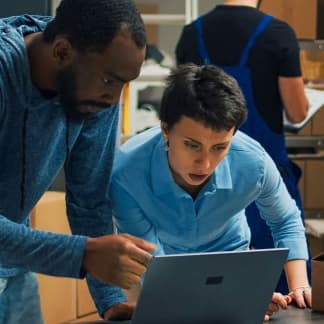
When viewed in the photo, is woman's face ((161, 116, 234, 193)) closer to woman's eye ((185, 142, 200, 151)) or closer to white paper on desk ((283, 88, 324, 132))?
woman's eye ((185, 142, 200, 151))

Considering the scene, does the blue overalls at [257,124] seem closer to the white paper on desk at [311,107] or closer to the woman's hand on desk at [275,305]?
the white paper on desk at [311,107]

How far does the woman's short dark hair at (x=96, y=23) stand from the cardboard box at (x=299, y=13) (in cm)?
272

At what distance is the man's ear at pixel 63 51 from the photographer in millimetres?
1498

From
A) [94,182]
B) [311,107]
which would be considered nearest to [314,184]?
[311,107]

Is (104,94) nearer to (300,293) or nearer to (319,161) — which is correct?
(300,293)

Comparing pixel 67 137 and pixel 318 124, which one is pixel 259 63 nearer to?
pixel 67 137

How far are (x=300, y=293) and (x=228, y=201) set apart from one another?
0.86 feet

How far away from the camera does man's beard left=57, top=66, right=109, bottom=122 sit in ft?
4.90

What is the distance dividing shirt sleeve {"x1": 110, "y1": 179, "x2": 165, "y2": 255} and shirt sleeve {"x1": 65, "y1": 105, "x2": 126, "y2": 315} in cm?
9

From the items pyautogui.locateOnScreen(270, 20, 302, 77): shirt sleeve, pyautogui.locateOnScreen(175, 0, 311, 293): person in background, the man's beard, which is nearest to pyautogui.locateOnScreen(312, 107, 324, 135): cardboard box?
pyautogui.locateOnScreen(175, 0, 311, 293): person in background

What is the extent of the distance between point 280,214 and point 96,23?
2.63ft

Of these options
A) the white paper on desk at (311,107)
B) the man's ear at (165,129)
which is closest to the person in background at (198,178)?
the man's ear at (165,129)

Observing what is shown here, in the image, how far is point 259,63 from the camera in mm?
2764

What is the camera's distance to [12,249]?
1426 mm
